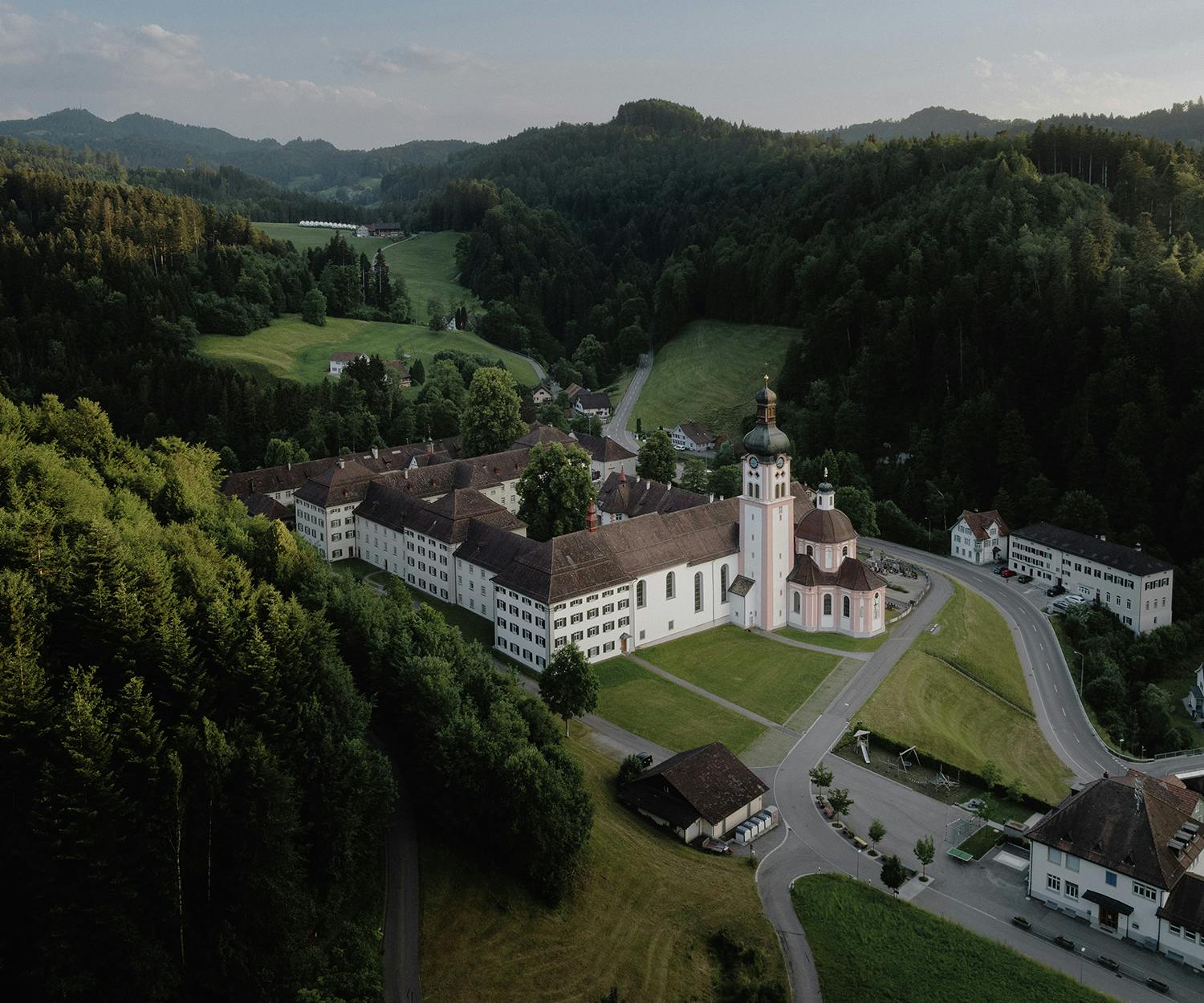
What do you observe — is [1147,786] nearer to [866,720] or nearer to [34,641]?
[866,720]

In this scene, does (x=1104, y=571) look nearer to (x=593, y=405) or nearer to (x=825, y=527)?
(x=825, y=527)

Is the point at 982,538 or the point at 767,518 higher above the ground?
the point at 767,518

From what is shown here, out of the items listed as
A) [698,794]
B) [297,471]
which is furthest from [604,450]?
[698,794]

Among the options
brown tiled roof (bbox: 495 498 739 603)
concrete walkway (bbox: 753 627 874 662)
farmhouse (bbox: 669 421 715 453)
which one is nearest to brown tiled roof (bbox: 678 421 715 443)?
farmhouse (bbox: 669 421 715 453)

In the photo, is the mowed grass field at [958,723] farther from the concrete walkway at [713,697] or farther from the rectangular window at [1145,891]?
the rectangular window at [1145,891]

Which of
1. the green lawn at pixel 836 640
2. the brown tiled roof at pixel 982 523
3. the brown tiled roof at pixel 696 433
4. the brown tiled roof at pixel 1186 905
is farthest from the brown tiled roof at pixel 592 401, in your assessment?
the brown tiled roof at pixel 1186 905

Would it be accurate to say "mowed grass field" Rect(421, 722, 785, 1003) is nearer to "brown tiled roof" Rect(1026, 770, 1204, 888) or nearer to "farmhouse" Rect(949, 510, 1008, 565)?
"brown tiled roof" Rect(1026, 770, 1204, 888)

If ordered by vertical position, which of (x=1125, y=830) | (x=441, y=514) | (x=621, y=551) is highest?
(x=441, y=514)
